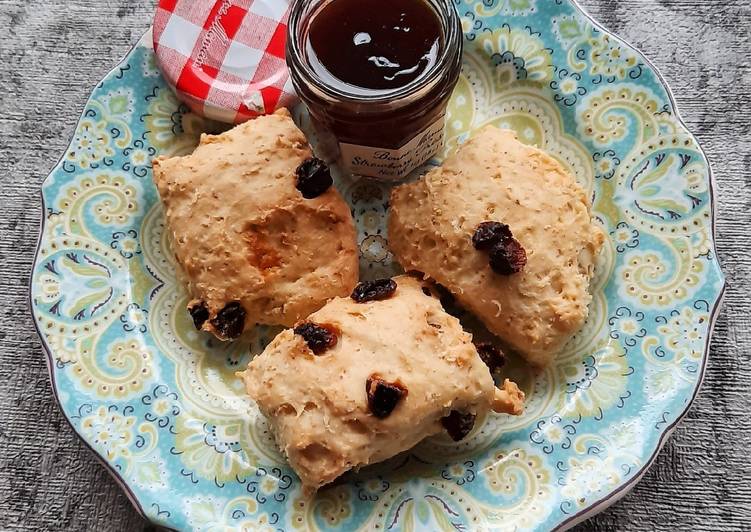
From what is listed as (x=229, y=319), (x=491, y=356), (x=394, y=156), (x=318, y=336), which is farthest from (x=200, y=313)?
(x=491, y=356)

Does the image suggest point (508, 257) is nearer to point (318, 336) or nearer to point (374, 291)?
point (374, 291)

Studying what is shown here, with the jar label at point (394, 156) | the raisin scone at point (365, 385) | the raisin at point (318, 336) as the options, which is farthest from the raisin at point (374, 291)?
the jar label at point (394, 156)

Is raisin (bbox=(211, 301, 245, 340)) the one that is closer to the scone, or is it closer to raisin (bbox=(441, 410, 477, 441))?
the scone

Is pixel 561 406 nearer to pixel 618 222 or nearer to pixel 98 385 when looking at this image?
pixel 618 222

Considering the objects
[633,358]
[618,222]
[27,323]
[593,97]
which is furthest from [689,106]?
[27,323]

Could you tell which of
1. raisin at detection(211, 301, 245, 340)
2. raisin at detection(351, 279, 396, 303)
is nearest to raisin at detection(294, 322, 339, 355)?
raisin at detection(351, 279, 396, 303)
